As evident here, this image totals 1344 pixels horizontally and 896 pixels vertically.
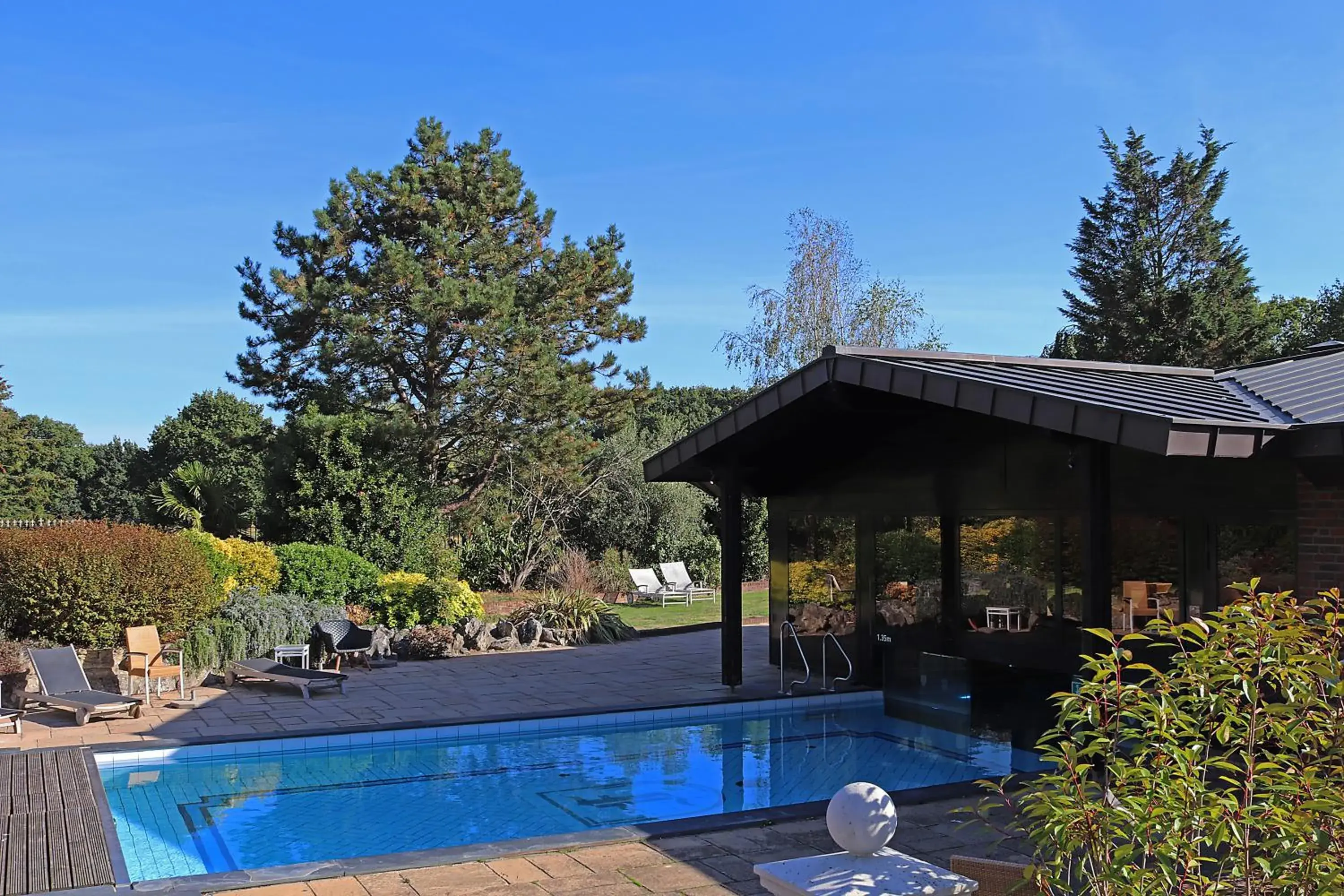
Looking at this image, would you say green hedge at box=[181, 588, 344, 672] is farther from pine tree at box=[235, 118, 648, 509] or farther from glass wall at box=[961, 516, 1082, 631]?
glass wall at box=[961, 516, 1082, 631]

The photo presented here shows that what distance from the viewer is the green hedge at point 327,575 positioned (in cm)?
1702

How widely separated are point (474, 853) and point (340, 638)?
29.6 ft

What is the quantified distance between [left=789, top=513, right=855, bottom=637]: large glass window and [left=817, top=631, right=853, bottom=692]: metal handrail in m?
0.07

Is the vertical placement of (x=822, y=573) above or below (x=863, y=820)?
above

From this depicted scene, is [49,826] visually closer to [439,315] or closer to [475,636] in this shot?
[475,636]

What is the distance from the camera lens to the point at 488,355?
25.0m

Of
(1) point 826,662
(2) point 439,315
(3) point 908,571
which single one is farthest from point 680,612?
(3) point 908,571

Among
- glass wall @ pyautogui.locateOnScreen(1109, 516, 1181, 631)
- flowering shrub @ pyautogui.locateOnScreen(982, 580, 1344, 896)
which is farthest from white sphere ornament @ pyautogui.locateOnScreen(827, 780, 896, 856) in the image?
glass wall @ pyautogui.locateOnScreen(1109, 516, 1181, 631)

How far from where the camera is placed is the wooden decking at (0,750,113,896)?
6027mm

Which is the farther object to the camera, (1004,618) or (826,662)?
(826,662)

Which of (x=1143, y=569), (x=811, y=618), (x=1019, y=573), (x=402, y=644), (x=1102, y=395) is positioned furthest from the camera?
(x=402, y=644)

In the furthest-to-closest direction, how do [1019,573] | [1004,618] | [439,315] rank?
[439,315], [1004,618], [1019,573]

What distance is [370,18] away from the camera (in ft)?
49.5

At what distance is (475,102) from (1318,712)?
25801mm
